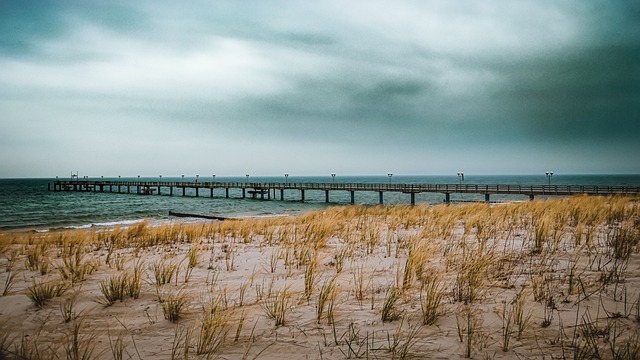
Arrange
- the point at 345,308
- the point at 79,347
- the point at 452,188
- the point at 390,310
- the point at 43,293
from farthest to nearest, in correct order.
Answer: the point at 452,188 < the point at 43,293 < the point at 345,308 < the point at 390,310 < the point at 79,347

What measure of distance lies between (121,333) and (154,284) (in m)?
1.71

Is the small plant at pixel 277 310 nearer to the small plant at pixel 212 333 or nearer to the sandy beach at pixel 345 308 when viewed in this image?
the sandy beach at pixel 345 308

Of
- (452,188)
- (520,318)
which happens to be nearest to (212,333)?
(520,318)

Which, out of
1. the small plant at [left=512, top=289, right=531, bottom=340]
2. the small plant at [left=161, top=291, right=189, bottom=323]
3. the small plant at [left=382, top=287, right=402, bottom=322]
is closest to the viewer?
the small plant at [left=512, top=289, right=531, bottom=340]

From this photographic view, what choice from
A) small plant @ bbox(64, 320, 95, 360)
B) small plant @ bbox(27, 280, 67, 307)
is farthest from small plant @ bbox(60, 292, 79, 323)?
small plant @ bbox(64, 320, 95, 360)

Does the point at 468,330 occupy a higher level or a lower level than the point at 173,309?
higher

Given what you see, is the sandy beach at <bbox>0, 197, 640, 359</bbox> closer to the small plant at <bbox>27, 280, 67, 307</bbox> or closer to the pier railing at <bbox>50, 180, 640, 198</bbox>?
the small plant at <bbox>27, 280, 67, 307</bbox>

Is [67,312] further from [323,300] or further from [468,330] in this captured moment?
[468,330]

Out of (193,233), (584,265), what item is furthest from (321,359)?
(193,233)

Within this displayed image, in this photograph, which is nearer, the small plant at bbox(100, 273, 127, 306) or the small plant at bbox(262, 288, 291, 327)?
the small plant at bbox(262, 288, 291, 327)

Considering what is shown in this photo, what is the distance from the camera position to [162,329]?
11.5 feet

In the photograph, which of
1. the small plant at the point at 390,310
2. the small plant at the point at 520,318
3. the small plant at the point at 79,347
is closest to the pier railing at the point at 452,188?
the small plant at the point at 520,318

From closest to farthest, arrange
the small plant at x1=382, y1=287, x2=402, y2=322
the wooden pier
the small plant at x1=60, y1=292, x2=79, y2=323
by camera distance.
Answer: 1. the small plant at x1=382, y1=287, x2=402, y2=322
2. the small plant at x1=60, y1=292, x2=79, y2=323
3. the wooden pier

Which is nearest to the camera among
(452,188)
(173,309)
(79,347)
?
(79,347)
